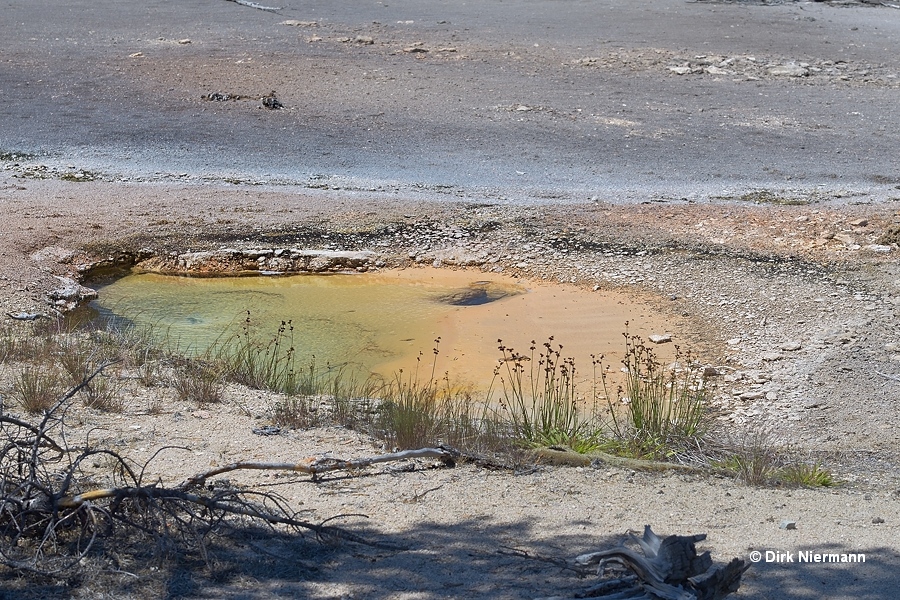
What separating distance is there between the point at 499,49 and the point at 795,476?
12494 mm

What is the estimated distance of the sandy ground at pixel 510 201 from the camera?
11.5ft

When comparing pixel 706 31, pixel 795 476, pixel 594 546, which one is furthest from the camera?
pixel 706 31

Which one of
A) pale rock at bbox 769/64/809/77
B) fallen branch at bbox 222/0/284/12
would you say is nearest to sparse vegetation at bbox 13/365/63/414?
pale rock at bbox 769/64/809/77

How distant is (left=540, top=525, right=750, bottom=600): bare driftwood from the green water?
3.97 metres

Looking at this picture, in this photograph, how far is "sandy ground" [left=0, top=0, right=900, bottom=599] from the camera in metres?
3.51

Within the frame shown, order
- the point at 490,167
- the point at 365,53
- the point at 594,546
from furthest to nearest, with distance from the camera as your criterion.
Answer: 1. the point at 365,53
2. the point at 490,167
3. the point at 594,546

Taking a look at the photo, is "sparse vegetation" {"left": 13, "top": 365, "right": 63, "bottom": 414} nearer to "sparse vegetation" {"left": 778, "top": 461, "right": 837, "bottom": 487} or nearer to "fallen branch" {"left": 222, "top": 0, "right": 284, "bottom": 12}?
"sparse vegetation" {"left": 778, "top": 461, "right": 837, "bottom": 487}

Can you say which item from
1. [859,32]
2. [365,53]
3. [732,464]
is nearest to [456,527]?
[732,464]

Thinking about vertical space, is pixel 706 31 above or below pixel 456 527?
above

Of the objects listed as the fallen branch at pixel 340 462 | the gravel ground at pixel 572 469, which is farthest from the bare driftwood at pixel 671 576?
the fallen branch at pixel 340 462

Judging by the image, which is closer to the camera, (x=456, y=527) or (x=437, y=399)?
(x=456, y=527)

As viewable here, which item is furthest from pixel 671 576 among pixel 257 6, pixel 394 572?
pixel 257 6

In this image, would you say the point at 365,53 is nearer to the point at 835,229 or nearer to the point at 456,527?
the point at 835,229

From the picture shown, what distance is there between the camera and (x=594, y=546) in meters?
3.33
